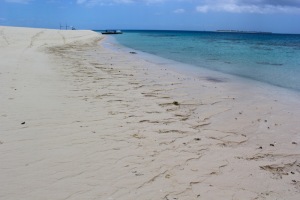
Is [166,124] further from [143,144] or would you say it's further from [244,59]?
[244,59]

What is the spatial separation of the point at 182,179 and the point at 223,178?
1.97ft

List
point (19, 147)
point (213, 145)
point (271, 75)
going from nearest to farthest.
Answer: point (19, 147), point (213, 145), point (271, 75)

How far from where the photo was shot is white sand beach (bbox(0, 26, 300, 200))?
392 centimetres

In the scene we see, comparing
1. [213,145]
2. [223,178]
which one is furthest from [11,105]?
[223,178]

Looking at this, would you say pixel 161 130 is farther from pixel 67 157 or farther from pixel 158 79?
pixel 158 79

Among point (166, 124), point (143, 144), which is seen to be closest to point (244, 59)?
point (166, 124)

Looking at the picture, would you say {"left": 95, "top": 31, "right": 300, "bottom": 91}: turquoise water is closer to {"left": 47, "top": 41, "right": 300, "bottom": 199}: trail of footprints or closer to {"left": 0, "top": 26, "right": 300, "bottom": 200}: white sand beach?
{"left": 0, "top": 26, "right": 300, "bottom": 200}: white sand beach

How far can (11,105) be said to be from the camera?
7020mm

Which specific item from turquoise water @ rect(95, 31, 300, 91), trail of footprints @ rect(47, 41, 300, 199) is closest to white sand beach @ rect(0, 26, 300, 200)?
trail of footprints @ rect(47, 41, 300, 199)

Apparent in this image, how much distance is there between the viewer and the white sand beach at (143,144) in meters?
3.92

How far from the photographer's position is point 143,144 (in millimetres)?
5273

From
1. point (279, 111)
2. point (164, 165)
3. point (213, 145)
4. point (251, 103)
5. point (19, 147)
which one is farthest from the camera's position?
point (251, 103)

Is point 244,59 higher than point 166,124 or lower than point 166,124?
higher

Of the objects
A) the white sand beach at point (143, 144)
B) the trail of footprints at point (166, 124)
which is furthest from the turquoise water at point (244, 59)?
the trail of footprints at point (166, 124)
